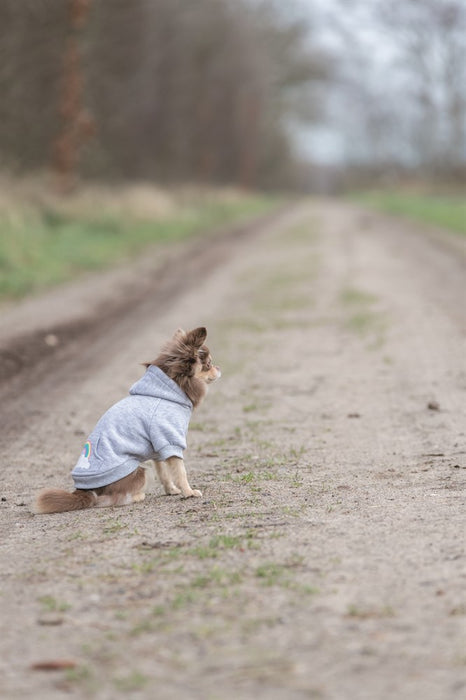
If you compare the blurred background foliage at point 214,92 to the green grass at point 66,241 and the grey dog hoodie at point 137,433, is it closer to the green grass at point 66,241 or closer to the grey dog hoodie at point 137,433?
the green grass at point 66,241

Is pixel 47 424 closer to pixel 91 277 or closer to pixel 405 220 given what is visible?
pixel 91 277

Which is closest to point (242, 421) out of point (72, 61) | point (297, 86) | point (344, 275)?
point (344, 275)

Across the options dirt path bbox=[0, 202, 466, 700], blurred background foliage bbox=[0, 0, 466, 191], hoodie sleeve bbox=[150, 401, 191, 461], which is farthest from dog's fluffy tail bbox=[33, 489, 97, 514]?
blurred background foliage bbox=[0, 0, 466, 191]

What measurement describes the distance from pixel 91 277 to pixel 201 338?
12.7 m

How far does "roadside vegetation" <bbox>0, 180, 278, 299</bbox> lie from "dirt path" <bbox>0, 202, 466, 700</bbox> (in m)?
7.01

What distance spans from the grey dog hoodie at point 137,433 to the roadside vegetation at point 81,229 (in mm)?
9909

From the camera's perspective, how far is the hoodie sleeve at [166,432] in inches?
238

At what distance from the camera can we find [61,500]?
19.1ft

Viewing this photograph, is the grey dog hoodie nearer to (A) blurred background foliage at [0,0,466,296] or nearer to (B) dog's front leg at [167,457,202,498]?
(B) dog's front leg at [167,457,202,498]

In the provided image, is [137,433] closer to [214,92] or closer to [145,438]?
[145,438]

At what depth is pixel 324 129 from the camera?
294 ft

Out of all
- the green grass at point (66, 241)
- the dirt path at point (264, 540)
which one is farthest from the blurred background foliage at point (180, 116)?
the dirt path at point (264, 540)

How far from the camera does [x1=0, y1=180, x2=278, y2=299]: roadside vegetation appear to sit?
18.2m

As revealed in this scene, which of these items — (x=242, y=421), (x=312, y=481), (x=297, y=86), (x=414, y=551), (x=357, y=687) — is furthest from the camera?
(x=297, y=86)
